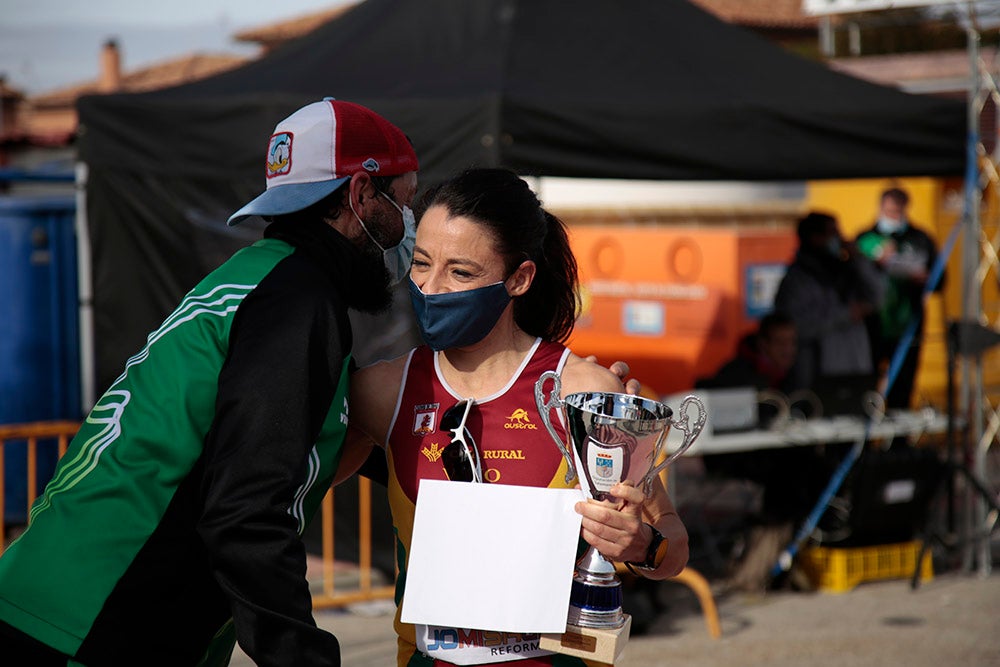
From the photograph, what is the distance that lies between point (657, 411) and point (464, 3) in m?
5.26

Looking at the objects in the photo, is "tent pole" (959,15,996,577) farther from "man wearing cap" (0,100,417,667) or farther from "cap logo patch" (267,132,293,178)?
"man wearing cap" (0,100,417,667)

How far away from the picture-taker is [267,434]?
2.11 metres

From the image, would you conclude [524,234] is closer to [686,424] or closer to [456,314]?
[456,314]

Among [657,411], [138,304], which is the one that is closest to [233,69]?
[138,304]

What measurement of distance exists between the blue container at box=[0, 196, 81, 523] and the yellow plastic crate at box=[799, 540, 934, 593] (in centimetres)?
464

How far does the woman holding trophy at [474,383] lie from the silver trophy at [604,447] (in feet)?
0.22

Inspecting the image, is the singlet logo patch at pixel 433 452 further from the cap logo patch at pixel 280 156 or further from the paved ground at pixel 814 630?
the paved ground at pixel 814 630

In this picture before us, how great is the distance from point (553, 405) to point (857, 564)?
5.21 meters

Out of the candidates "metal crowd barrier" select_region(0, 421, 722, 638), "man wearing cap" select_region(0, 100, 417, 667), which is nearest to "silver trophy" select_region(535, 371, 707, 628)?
"man wearing cap" select_region(0, 100, 417, 667)

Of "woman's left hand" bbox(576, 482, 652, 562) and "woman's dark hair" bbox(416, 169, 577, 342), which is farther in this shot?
"woman's dark hair" bbox(416, 169, 577, 342)

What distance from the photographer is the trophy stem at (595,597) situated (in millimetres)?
2418

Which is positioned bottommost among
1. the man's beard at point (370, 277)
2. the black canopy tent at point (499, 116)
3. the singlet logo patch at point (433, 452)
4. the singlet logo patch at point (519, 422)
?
the singlet logo patch at point (433, 452)

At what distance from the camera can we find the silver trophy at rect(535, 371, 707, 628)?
2367mm

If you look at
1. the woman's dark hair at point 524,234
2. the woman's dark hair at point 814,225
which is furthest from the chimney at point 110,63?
the woman's dark hair at point 524,234
